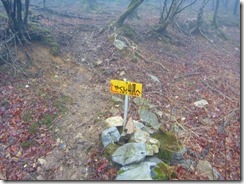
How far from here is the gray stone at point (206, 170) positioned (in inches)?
190

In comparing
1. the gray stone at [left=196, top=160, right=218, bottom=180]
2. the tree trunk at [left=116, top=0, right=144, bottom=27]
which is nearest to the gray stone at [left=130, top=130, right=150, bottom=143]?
the gray stone at [left=196, top=160, right=218, bottom=180]

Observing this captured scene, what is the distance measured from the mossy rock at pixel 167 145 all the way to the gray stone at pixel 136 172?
536 mm

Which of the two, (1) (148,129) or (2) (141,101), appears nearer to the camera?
(1) (148,129)

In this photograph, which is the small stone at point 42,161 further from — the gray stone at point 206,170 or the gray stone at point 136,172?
the gray stone at point 206,170

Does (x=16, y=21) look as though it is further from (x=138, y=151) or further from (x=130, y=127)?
(x=138, y=151)

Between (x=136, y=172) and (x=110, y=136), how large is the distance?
1.10m

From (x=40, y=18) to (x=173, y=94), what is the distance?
10231mm

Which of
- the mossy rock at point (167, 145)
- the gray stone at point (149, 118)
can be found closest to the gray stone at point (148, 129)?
the mossy rock at point (167, 145)

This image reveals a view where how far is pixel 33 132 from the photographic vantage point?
6207 millimetres

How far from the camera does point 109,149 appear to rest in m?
5.19

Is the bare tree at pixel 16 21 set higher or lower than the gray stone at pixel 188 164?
higher

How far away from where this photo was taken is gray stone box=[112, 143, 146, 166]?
4.74 meters

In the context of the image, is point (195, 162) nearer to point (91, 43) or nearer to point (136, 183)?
point (136, 183)

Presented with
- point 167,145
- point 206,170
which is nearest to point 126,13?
point 167,145
